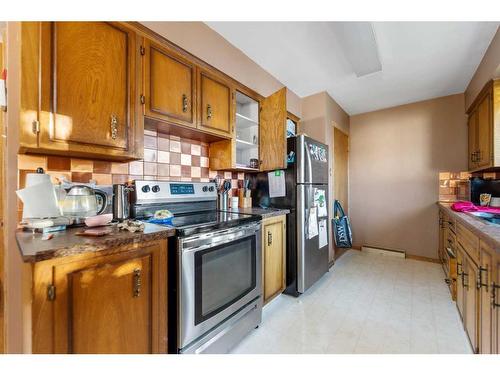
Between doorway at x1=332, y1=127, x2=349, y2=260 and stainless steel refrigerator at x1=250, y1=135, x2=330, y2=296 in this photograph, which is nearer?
stainless steel refrigerator at x1=250, y1=135, x2=330, y2=296

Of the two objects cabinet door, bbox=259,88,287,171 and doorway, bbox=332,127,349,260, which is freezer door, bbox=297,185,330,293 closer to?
cabinet door, bbox=259,88,287,171

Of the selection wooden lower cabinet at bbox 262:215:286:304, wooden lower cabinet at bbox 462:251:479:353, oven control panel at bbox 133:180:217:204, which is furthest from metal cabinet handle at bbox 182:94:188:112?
wooden lower cabinet at bbox 462:251:479:353

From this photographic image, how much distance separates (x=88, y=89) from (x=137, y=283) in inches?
39.5

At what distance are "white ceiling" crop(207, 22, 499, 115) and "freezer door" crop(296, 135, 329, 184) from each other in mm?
864

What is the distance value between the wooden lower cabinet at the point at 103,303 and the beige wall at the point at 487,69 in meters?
3.02

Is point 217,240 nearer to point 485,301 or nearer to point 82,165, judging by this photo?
point 82,165

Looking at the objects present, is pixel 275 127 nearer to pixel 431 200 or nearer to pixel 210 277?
pixel 210 277

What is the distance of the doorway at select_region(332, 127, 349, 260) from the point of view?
132 inches

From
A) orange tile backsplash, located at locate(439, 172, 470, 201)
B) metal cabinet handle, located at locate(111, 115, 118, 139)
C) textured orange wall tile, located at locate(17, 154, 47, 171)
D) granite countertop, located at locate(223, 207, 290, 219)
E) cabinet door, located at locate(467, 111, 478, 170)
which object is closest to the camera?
textured orange wall tile, located at locate(17, 154, 47, 171)

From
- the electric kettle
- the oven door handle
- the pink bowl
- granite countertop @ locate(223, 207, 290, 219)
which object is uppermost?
the electric kettle

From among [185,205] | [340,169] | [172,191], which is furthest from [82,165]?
[340,169]

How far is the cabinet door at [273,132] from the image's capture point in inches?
79.4

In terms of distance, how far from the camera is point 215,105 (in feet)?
5.79
